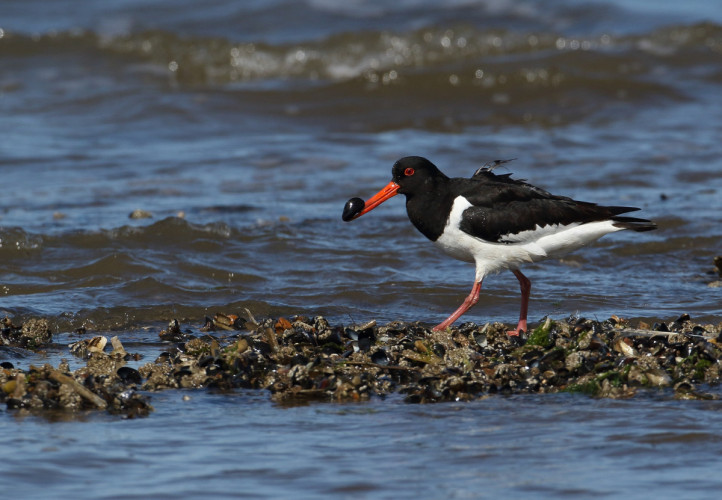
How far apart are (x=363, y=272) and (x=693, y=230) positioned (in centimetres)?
370

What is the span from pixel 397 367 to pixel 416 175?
71.4 inches

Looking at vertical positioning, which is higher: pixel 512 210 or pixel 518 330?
pixel 512 210

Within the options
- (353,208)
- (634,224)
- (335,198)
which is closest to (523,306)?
(634,224)

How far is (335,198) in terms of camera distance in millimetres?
11531

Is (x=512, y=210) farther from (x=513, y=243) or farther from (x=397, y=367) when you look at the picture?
(x=397, y=367)

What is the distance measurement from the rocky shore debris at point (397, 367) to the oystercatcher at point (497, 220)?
712 millimetres

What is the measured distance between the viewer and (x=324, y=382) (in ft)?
18.0

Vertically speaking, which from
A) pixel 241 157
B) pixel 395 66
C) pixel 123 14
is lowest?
pixel 241 157

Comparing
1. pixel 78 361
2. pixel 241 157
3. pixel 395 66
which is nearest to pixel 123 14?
pixel 395 66

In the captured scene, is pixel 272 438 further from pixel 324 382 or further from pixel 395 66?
pixel 395 66

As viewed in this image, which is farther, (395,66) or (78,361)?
(395,66)

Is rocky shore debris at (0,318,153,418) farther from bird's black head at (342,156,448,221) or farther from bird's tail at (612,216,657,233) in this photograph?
bird's tail at (612,216,657,233)

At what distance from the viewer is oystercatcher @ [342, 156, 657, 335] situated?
21.7 feet

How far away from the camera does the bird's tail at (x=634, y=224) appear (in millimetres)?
6688
